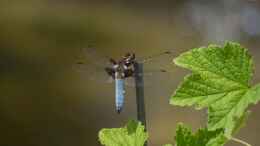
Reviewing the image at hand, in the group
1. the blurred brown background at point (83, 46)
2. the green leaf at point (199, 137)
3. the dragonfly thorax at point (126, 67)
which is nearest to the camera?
the green leaf at point (199, 137)

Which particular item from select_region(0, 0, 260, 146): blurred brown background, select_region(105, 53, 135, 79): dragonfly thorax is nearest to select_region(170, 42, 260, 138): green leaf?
select_region(105, 53, 135, 79): dragonfly thorax

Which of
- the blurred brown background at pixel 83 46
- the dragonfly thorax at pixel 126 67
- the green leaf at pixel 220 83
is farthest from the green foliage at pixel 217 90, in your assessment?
the blurred brown background at pixel 83 46

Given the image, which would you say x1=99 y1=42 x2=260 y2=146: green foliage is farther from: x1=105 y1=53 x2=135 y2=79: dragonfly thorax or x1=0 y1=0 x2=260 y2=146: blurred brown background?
x1=0 y1=0 x2=260 y2=146: blurred brown background

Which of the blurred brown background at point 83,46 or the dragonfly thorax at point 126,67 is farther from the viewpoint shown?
the blurred brown background at point 83,46

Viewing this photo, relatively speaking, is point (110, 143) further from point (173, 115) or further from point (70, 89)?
point (70, 89)

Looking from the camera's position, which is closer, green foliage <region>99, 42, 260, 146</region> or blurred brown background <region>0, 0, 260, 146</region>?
green foliage <region>99, 42, 260, 146</region>

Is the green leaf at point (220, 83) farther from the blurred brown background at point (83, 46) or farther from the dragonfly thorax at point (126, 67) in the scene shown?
the blurred brown background at point (83, 46)

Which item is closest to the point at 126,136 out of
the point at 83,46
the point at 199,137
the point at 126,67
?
the point at 199,137
